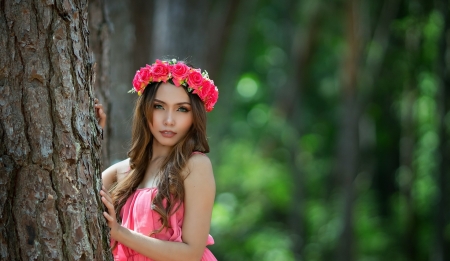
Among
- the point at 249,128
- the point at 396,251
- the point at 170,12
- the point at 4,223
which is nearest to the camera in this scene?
the point at 4,223

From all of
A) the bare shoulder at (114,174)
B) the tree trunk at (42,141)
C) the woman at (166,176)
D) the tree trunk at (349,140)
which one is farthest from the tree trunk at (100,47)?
the tree trunk at (349,140)

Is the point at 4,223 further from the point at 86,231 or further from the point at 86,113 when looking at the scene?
the point at 86,113

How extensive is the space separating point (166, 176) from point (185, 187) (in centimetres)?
10

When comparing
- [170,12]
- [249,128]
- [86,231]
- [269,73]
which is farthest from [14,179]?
[269,73]

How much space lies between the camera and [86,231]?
2.72 metres

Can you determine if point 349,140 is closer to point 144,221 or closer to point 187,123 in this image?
point 187,123

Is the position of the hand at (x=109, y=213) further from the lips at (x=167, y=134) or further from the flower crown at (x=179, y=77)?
the flower crown at (x=179, y=77)

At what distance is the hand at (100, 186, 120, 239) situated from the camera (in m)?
2.85

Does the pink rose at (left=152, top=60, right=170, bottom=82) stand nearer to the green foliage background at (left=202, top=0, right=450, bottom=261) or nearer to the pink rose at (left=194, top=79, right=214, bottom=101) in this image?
the pink rose at (left=194, top=79, right=214, bottom=101)

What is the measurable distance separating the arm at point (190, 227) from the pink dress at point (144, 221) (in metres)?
0.07

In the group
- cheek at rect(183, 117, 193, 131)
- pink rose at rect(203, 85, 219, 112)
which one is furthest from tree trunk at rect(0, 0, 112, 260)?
pink rose at rect(203, 85, 219, 112)

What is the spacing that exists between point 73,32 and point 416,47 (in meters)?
14.2

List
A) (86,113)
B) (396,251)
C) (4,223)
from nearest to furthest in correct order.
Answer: (4,223), (86,113), (396,251)

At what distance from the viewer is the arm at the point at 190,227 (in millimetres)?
2967
